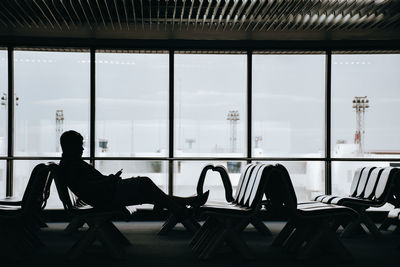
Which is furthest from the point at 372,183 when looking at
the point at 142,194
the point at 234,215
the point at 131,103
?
the point at 131,103

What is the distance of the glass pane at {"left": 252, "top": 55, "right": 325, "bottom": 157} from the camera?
27.8 feet

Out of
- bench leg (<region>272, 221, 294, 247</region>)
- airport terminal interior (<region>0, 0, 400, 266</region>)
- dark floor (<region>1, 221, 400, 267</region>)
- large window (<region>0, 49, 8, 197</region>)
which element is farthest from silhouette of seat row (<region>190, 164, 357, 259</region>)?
large window (<region>0, 49, 8, 197</region>)

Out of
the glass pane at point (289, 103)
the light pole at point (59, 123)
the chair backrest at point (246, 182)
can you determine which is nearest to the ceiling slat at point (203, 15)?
the glass pane at point (289, 103)

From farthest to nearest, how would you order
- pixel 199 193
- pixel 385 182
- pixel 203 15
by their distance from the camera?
pixel 203 15 < pixel 385 182 < pixel 199 193

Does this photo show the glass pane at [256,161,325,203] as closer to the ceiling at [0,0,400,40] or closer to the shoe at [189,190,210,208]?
the ceiling at [0,0,400,40]

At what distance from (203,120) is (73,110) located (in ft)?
7.22

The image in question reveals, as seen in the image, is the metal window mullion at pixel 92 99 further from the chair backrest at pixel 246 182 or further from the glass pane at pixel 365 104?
the glass pane at pixel 365 104

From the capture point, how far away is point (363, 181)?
680cm

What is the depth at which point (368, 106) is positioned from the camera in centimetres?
860

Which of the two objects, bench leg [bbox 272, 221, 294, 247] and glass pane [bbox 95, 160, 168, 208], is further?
glass pane [bbox 95, 160, 168, 208]

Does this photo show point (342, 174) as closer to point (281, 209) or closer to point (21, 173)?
point (281, 209)

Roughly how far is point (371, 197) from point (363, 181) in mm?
443

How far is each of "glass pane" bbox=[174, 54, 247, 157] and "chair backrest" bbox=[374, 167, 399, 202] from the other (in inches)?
105

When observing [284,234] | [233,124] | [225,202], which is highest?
[233,124]
